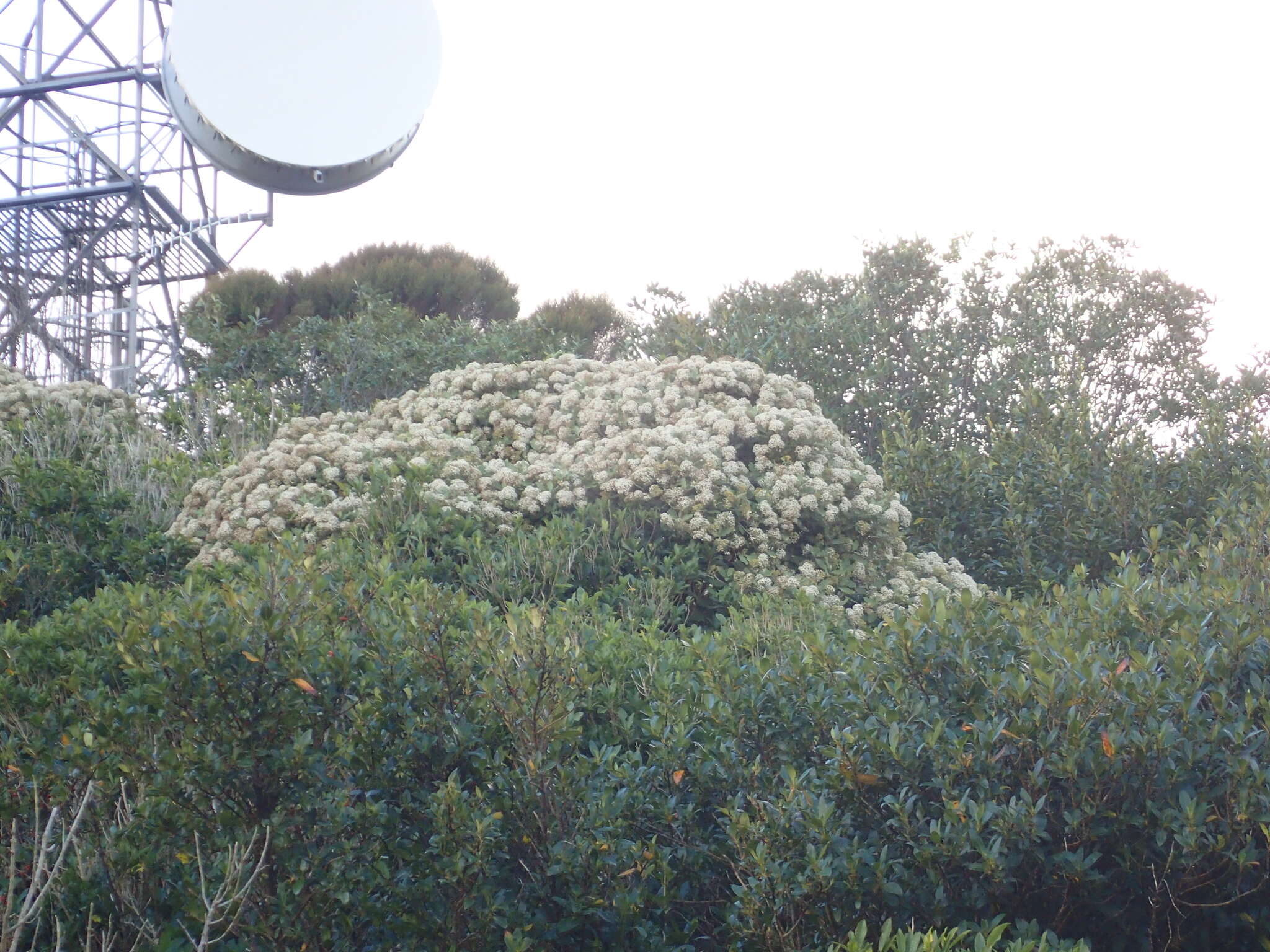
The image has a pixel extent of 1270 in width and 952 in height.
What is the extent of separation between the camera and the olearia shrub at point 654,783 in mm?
3066

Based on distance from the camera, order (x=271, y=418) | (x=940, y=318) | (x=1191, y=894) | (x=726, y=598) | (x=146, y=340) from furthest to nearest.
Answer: (x=146, y=340), (x=940, y=318), (x=271, y=418), (x=726, y=598), (x=1191, y=894)

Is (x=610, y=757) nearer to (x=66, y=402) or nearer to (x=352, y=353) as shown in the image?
(x=66, y=402)

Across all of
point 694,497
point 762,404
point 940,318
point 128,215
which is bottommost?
point 694,497

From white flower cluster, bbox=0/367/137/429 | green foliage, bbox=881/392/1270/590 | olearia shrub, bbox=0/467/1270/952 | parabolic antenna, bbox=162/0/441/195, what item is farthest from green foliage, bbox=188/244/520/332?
olearia shrub, bbox=0/467/1270/952

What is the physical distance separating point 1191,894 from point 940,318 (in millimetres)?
8911

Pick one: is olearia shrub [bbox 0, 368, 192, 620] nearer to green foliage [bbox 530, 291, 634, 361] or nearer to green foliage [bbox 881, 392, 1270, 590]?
green foliage [bbox 881, 392, 1270, 590]

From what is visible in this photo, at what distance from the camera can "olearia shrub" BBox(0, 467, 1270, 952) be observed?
10.1 ft

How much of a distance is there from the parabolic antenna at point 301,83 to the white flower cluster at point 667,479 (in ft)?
18.0

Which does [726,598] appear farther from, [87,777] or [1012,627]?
[87,777]

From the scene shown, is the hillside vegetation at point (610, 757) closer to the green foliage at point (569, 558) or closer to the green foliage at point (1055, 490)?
the green foliage at point (569, 558)

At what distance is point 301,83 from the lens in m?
12.6

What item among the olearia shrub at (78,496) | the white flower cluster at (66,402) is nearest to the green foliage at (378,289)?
the white flower cluster at (66,402)

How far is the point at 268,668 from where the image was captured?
10.7ft

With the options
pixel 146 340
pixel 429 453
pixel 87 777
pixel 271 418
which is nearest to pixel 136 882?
pixel 87 777
